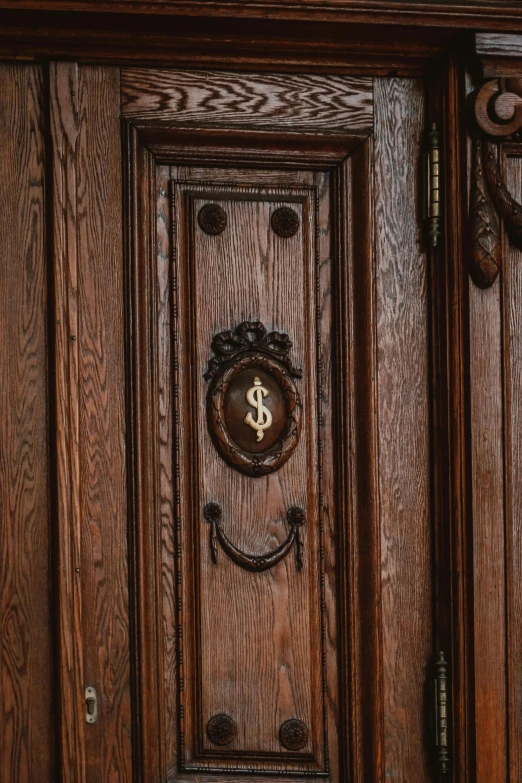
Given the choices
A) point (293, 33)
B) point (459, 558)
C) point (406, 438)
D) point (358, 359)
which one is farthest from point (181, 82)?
point (459, 558)

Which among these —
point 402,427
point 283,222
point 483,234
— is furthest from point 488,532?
point 283,222

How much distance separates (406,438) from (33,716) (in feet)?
2.49

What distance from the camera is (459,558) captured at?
1664 millimetres

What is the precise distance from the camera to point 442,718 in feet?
5.46

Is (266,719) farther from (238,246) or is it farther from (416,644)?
(238,246)

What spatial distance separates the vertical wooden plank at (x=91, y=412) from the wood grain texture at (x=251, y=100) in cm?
7

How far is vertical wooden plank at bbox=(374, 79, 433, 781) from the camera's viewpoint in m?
1.69

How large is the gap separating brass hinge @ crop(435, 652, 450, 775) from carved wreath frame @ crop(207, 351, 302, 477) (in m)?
0.44

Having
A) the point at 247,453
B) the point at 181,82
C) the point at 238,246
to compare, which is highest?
the point at 181,82

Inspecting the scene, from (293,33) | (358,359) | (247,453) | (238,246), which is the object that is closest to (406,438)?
(358,359)

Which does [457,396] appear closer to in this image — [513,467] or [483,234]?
[513,467]

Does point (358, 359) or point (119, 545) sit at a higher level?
point (358, 359)

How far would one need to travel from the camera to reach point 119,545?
1644 mm

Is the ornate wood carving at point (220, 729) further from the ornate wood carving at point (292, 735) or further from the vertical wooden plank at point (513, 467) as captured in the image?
the vertical wooden plank at point (513, 467)
